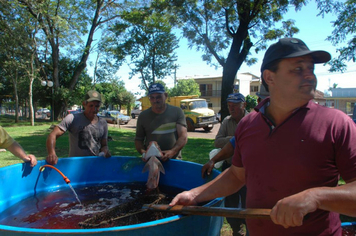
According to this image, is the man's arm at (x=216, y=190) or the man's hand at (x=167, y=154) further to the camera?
the man's hand at (x=167, y=154)

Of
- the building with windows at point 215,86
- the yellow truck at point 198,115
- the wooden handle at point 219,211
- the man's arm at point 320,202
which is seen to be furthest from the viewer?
the building with windows at point 215,86

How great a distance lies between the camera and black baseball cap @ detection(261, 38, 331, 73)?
1.38 meters

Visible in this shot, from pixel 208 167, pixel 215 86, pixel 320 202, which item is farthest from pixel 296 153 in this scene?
pixel 215 86

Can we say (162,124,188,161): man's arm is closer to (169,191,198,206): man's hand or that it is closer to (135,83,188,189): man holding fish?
(135,83,188,189): man holding fish

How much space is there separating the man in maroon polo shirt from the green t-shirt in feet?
6.97

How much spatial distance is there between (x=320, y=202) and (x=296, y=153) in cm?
26

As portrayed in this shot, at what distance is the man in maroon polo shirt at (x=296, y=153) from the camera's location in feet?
3.82

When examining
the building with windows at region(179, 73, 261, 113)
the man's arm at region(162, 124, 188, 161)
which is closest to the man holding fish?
the man's arm at region(162, 124, 188, 161)

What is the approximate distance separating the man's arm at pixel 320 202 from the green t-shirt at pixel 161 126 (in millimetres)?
2597

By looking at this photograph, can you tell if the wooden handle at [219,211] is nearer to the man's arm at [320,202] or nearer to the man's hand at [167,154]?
the man's arm at [320,202]

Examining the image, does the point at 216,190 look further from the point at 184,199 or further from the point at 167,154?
the point at 167,154

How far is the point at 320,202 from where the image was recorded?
1.15 metres

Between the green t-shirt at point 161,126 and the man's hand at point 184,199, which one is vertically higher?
the green t-shirt at point 161,126

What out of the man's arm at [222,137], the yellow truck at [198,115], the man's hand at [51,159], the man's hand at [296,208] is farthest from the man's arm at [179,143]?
the yellow truck at [198,115]
